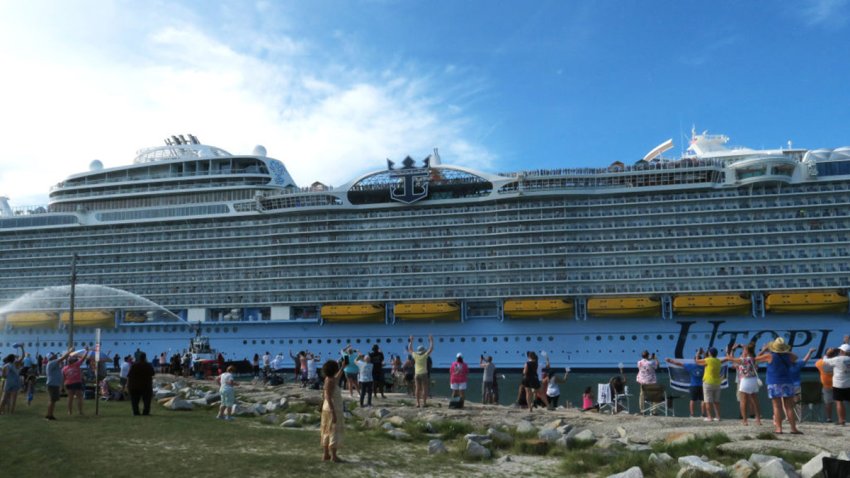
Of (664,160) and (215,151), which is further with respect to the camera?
(215,151)

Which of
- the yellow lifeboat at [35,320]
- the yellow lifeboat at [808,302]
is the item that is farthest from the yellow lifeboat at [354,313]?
the yellow lifeboat at [808,302]

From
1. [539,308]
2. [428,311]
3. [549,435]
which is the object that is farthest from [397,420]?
[428,311]

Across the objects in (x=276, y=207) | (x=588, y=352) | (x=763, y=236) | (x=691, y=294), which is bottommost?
(x=588, y=352)

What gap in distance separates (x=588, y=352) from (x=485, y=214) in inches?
472

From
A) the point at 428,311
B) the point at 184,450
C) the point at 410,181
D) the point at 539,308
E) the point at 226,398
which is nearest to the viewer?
the point at 184,450

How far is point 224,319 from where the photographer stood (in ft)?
169

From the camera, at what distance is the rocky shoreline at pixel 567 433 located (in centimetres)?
885

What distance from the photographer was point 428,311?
4581 centimetres

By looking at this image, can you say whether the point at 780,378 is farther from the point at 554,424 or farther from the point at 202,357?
the point at 202,357

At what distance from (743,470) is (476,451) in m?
3.73

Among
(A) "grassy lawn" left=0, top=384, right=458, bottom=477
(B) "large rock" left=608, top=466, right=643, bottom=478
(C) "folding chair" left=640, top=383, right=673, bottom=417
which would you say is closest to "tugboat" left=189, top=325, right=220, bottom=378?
(A) "grassy lawn" left=0, top=384, right=458, bottom=477

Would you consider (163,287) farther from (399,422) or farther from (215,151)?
(399,422)

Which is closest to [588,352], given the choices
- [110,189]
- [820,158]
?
[820,158]

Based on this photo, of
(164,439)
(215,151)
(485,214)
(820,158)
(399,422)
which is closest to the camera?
(164,439)
